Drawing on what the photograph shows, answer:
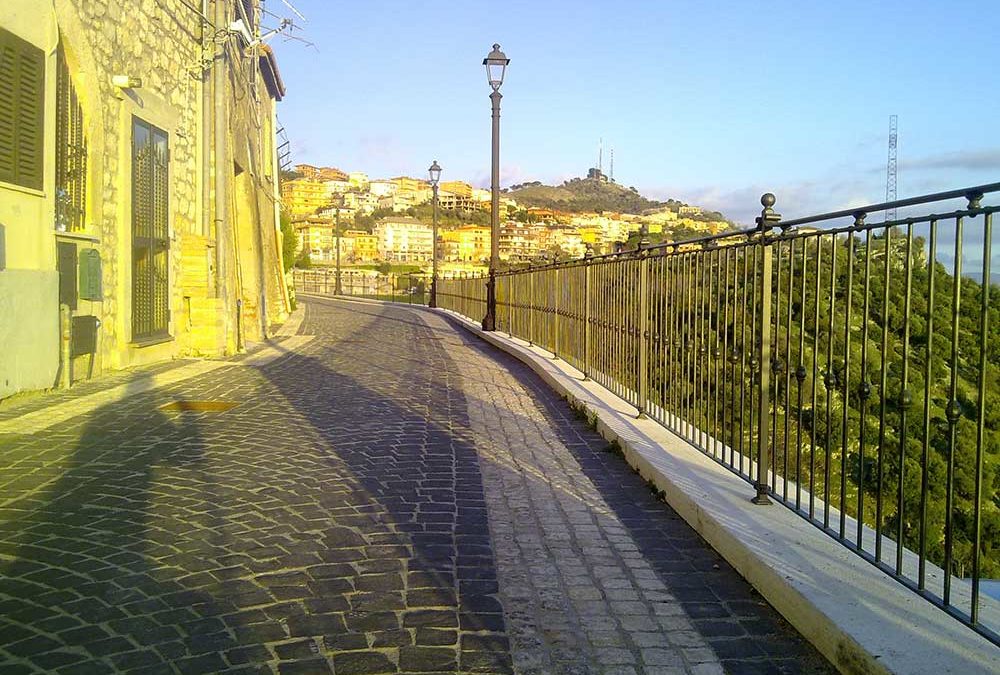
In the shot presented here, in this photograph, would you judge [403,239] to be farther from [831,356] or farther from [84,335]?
[831,356]

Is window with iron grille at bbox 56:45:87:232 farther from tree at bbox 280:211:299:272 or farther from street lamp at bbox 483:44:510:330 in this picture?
tree at bbox 280:211:299:272

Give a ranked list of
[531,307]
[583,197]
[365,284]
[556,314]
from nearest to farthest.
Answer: [556,314]
[531,307]
[365,284]
[583,197]

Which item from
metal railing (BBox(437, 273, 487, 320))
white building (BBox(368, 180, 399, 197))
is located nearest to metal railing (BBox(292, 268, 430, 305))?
metal railing (BBox(437, 273, 487, 320))

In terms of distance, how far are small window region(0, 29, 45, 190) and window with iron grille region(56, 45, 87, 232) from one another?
1.99ft

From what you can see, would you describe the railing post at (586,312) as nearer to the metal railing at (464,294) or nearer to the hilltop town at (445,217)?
the metal railing at (464,294)

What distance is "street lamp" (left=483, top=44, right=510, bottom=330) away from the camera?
18.5m

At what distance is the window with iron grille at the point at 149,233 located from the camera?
475 inches

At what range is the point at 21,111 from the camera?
8820 millimetres

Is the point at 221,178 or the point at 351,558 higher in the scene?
the point at 221,178

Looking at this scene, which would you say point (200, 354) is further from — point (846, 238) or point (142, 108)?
point (846, 238)

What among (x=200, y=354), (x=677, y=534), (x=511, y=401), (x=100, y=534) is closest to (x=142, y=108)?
(x=200, y=354)

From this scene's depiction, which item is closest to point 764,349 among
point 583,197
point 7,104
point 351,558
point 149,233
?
point 351,558

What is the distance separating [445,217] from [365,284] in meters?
58.4

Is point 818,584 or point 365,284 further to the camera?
point 365,284
